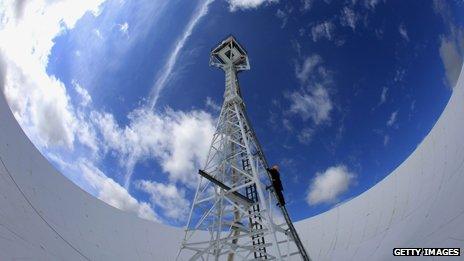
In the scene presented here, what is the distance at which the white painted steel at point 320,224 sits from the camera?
1162cm

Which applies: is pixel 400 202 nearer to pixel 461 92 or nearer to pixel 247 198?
pixel 461 92

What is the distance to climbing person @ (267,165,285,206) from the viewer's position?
13.7 meters

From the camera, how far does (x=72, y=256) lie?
13.6 meters

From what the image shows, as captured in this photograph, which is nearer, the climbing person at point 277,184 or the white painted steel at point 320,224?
the white painted steel at point 320,224

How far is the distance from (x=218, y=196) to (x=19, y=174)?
774 centimetres

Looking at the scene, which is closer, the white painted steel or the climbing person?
the white painted steel

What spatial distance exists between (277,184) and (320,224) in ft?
26.9

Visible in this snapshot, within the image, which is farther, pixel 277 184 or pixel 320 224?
pixel 320 224

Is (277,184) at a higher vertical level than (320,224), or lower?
lower

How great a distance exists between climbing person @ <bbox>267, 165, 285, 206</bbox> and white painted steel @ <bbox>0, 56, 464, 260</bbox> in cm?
504

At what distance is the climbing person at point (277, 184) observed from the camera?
13748 mm

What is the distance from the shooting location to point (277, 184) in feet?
45.8

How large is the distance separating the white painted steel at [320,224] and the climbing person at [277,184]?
504cm

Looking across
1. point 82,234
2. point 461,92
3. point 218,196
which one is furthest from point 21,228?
point 461,92
